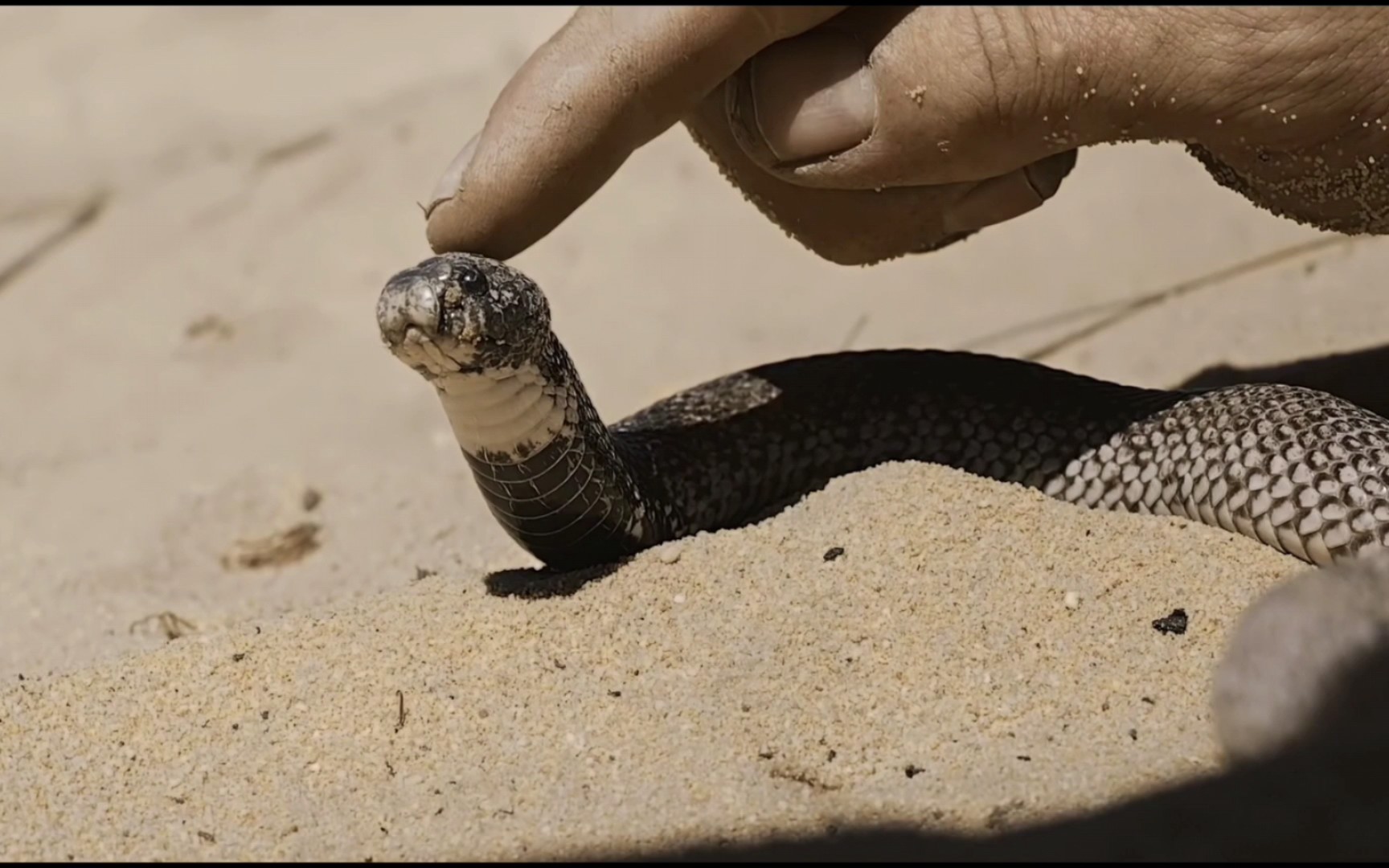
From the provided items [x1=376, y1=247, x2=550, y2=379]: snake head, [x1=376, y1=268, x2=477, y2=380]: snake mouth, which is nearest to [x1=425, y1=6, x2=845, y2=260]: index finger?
[x1=376, y1=247, x2=550, y2=379]: snake head

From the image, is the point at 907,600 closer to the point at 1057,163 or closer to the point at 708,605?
the point at 708,605

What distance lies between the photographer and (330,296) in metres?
9.20

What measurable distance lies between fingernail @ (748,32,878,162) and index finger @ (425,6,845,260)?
0.39 feet

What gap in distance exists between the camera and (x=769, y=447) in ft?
18.1

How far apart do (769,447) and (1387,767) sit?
3.25 meters

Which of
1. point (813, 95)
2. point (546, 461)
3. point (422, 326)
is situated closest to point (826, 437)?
point (546, 461)

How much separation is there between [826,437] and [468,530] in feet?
5.37

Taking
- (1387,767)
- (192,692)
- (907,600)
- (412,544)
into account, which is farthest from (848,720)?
(412,544)

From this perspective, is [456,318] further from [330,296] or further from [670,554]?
[330,296]

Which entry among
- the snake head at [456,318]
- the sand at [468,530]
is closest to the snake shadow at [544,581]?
the sand at [468,530]

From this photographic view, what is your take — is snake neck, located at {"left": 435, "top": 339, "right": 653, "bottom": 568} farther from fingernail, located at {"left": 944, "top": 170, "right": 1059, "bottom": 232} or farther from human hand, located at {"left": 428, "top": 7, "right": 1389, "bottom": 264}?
fingernail, located at {"left": 944, "top": 170, "right": 1059, "bottom": 232}

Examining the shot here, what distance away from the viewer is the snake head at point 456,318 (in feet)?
13.9

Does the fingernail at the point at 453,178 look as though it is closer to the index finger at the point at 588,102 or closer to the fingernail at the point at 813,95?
the index finger at the point at 588,102

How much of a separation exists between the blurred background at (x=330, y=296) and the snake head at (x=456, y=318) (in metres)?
1.23
